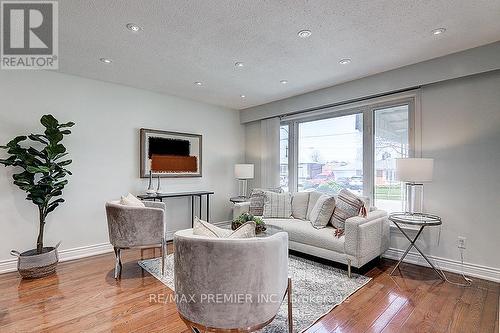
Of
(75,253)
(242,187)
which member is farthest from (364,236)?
(75,253)

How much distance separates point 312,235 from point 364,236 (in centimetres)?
62

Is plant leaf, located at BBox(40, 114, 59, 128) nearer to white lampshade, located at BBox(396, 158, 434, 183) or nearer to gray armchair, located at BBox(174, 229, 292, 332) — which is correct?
gray armchair, located at BBox(174, 229, 292, 332)

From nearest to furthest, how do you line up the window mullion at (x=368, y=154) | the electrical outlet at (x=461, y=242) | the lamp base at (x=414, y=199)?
the electrical outlet at (x=461, y=242)
the lamp base at (x=414, y=199)
the window mullion at (x=368, y=154)

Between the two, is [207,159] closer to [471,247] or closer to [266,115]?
[266,115]

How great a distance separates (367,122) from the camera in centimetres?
382

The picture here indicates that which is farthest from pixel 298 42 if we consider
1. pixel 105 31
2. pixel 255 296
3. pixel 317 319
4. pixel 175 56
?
pixel 317 319

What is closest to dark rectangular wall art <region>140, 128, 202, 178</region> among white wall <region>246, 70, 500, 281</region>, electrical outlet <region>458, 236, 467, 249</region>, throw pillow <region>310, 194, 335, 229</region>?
throw pillow <region>310, 194, 335, 229</region>

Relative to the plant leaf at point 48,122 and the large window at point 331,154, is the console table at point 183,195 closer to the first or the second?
the plant leaf at point 48,122

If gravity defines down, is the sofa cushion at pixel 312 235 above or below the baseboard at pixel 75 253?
above

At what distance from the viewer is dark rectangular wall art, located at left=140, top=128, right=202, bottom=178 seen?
4172mm

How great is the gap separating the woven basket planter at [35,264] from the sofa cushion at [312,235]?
2.72 meters

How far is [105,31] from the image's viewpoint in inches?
95.0

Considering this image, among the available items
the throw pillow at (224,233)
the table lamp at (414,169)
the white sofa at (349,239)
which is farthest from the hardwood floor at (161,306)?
the table lamp at (414,169)

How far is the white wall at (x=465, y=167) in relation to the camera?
278 centimetres
